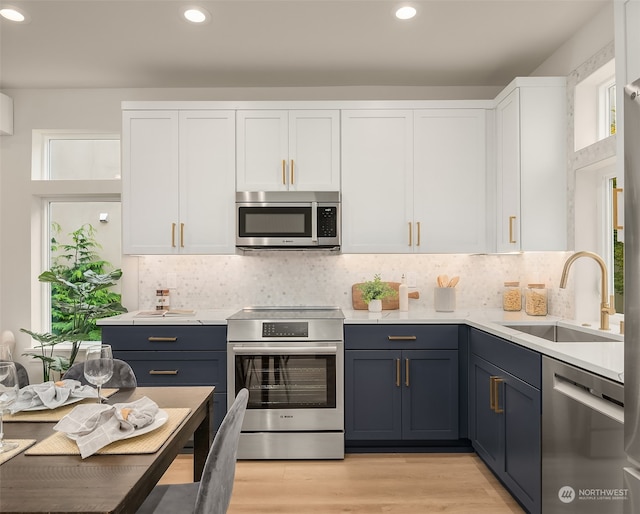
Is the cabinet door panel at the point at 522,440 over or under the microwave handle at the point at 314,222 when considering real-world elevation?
under

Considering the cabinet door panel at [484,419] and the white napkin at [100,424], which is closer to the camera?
the white napkin at [100,424]

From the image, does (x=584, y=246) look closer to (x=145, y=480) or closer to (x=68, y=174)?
(x=145, y=480)

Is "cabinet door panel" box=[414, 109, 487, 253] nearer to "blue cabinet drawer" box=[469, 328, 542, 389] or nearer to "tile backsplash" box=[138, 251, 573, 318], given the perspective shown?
"tile backsplash" box=[138, 251, 573, 318]

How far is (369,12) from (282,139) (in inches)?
42.2

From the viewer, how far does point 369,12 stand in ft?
8.87

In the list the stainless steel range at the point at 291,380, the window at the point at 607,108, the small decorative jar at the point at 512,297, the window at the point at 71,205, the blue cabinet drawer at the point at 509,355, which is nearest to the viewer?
the blue cabinet drawer at the point at 509,355

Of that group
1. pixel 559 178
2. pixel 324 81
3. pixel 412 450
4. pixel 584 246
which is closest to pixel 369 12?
pixel 324 81

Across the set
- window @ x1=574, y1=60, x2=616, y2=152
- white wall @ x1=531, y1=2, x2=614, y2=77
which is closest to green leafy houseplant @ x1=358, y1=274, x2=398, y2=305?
window @ x1=574, y1=60, x2=616, y2=152

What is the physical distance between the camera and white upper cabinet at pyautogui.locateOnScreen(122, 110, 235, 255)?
11.3 ft

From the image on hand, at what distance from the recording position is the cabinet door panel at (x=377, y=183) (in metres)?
3.45

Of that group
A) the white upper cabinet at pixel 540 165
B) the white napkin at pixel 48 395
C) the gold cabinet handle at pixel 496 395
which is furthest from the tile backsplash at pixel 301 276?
the white napkin at pixel 48 395

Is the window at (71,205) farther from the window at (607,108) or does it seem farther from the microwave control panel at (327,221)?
the window at (607,108)

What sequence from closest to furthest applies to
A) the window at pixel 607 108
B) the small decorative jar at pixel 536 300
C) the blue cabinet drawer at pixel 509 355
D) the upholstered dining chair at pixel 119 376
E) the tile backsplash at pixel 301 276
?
the upholstered dining chair at pixel 119 376
the blue cabinet drawer at pixel 509 355
the window at pixel 607 108
the small decorative jar at pixel 536 300
the tile backsplash at pixel 301 276

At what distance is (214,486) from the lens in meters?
1.20
